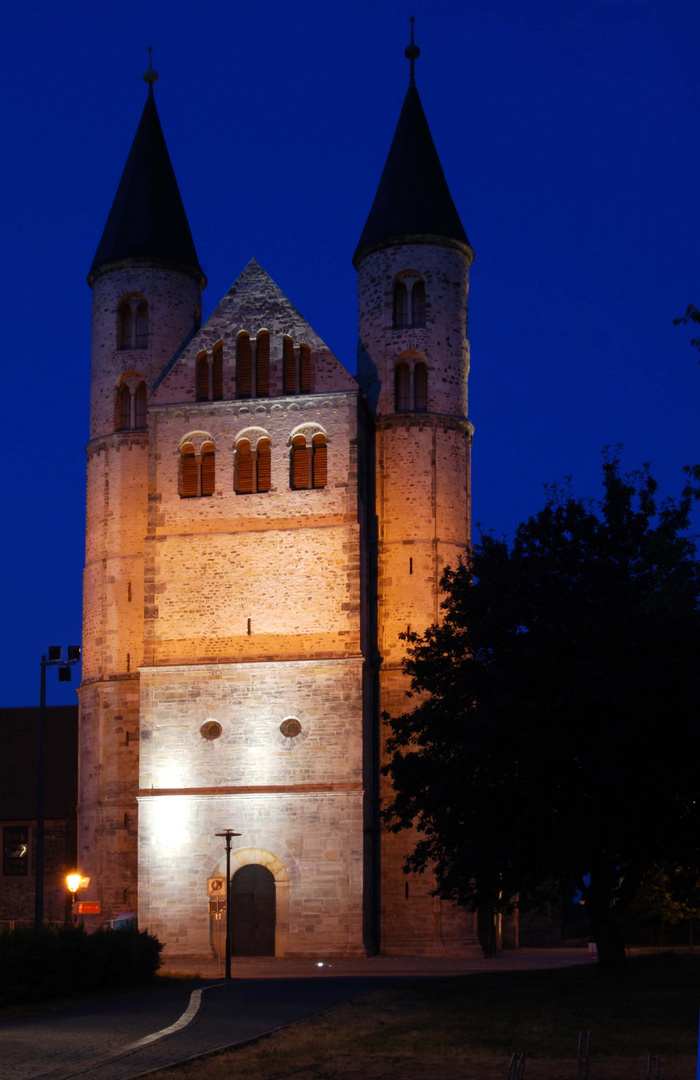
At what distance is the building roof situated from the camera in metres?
57.6

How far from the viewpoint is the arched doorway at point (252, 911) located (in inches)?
1774

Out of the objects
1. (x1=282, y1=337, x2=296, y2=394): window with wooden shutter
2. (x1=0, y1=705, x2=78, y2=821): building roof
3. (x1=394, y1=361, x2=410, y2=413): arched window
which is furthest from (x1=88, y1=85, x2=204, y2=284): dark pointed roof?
(x1=0, y1=705, x2=78, y2=821): building roof

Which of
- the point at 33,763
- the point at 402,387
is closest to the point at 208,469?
the point at 402,387

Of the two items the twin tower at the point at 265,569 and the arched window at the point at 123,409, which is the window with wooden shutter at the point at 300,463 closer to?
the twin tower at the point at 265,569

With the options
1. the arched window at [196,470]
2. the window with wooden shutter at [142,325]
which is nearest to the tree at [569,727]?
the arched window at [196,470]

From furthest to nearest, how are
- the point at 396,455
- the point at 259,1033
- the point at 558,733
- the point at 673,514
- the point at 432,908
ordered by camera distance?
the point at 396,455, the point at 432,908, the point at 673,514, the point at 558,733, the point at 259,1033

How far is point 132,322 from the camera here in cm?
5206

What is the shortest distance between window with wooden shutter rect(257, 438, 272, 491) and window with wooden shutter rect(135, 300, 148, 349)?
6.57 m

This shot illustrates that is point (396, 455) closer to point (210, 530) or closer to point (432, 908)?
point (210, 530)

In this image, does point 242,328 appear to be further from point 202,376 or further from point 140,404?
point 140,404

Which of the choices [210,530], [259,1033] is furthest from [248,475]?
[259,1033]

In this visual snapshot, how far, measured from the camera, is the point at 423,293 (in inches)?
1986

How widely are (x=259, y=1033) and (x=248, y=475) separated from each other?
97.2ft

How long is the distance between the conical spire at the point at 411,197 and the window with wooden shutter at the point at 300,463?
7940 mm
